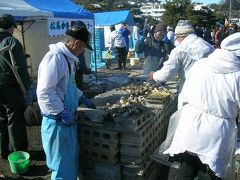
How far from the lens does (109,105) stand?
4.73 m

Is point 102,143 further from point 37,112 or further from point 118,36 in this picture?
point 118,36

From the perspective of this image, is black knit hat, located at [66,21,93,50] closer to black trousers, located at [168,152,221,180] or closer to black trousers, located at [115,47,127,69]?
black trousers, located at [168,152,221,180]

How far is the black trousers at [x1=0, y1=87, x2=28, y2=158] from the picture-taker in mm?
5133

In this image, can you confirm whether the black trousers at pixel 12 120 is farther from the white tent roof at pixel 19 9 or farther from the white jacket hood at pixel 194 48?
the white tent roof at pixel 19 9

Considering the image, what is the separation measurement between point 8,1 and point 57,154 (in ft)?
21.4

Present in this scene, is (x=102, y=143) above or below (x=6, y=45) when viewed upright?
below

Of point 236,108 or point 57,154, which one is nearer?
point 236,108

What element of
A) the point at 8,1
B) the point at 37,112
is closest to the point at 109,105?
the point at 37,112

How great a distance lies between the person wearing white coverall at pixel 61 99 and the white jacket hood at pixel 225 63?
1307 millimetres

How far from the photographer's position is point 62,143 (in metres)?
3.57

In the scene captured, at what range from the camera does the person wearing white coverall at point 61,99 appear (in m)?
3.37

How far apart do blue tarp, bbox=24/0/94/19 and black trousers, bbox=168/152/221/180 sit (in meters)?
7.50

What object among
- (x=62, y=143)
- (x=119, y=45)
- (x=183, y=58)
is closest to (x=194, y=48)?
(x=183, y=58)

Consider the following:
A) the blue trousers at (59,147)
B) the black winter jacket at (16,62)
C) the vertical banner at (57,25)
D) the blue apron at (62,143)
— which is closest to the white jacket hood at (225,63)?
the blue apron at (62,143)
